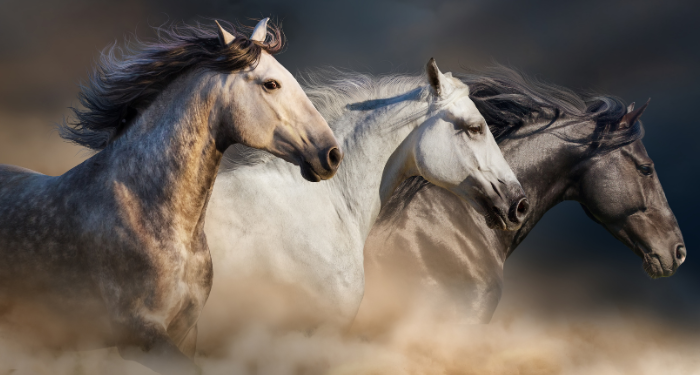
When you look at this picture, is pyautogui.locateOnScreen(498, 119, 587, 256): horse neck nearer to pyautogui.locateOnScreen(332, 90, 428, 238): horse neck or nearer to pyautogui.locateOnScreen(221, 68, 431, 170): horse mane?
pyautogui.locateOnScreen(221, 68, 431, 170): horse mane

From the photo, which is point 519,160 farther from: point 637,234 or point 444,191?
point 637,234

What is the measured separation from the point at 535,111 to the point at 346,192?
136cm

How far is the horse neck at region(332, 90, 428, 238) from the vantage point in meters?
2.50

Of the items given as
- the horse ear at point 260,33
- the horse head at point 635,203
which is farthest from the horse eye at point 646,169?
the horse ear at point 260,33

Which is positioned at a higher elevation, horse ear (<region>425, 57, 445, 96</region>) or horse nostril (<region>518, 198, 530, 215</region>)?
horse ear (<region>425, 57, 445, 96</region>)

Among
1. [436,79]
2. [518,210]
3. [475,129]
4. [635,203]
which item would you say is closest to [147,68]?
[436,79]

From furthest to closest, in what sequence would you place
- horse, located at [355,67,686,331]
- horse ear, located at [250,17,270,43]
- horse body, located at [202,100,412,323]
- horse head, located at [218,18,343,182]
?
horse, located at [355,67,686,331] → horse body, located at [202,100,412,323] → horse ear, located at [250,17,270,43] → horse head, located at [218,18,343,182]

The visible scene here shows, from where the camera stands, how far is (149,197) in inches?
67.7

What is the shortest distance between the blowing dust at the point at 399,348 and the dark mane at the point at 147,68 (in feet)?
2.31

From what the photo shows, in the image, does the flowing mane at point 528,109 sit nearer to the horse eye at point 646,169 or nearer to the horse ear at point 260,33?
the horse eye at point 646,169

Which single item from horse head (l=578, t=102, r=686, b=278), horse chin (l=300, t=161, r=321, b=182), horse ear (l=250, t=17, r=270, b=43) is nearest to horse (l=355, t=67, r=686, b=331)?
horse head (l=578, t=102, r=686, b=278)

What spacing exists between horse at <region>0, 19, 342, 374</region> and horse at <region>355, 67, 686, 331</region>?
1.27 m

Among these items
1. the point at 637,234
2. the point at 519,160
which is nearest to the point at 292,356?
the point at 519,160

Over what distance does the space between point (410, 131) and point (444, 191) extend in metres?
0.68
